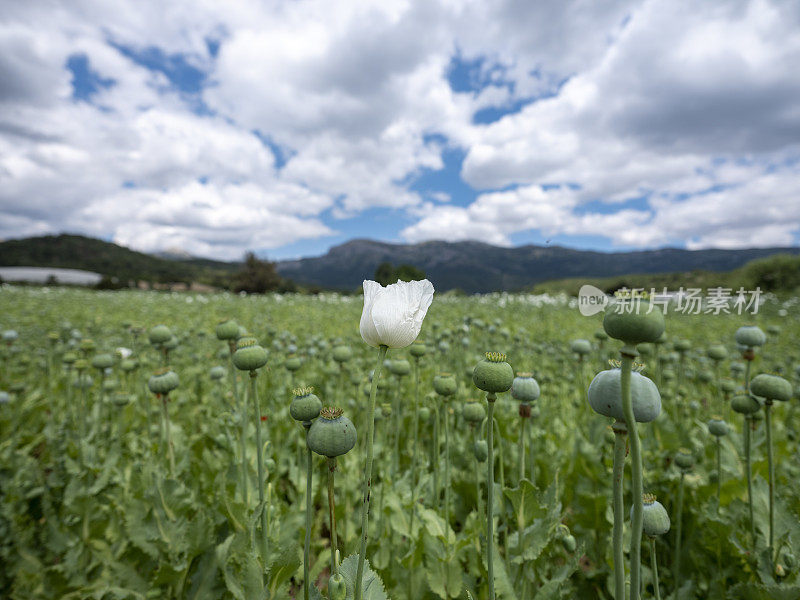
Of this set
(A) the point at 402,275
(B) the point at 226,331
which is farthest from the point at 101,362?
(A) the point at 402,275

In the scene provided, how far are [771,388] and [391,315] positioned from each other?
170cm

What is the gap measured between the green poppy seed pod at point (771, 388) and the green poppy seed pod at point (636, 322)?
1.32m

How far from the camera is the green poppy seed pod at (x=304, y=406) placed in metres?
1.06

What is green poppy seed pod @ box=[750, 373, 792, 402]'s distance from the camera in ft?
5.01

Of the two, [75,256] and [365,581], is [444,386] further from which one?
[75,256]

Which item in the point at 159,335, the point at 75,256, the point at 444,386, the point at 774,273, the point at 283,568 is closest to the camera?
the point at 283,568

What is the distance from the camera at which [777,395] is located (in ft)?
5.00

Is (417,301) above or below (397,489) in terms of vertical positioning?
above

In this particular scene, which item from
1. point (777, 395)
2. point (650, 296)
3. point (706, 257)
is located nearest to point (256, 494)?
point (650, 296)

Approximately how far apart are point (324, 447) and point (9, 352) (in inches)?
212

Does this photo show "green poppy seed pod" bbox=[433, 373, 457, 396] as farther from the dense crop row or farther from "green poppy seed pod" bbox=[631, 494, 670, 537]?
"green poppy seed pod" bbox=[631, 494, 670, 537]

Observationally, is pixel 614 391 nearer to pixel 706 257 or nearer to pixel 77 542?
pixel 77 542

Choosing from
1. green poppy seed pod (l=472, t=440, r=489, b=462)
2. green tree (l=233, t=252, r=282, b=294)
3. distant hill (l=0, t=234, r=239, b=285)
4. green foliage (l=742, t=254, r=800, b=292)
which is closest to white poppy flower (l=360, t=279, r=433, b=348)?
green poppy seed pod (l=472, t=440, r=489, b=462)

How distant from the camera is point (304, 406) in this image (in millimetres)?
1071
